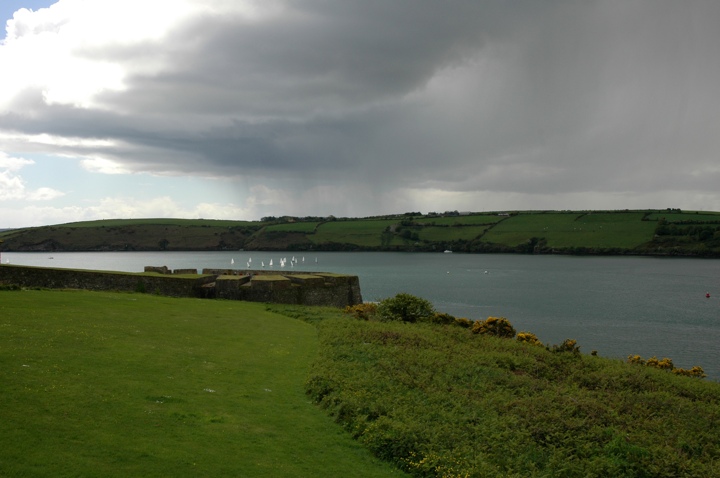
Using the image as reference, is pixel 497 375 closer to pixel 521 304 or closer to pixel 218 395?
pixel 218 395

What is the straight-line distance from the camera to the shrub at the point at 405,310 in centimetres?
3216

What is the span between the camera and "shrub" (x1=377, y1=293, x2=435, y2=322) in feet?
105

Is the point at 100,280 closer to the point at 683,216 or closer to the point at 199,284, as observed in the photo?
the point at 199,284

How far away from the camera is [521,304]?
68.0 metres

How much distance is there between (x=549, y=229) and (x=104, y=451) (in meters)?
189

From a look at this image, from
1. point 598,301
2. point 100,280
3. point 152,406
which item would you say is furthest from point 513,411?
point 598,301

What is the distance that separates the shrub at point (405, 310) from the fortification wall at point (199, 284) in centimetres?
794

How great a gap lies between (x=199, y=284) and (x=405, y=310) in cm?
1411

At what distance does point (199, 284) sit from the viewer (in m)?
37.4

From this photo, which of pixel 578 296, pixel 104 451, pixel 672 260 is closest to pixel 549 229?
pixel 672 260

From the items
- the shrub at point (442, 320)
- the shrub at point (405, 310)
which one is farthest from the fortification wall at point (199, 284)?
the shrub at point (442, 320)

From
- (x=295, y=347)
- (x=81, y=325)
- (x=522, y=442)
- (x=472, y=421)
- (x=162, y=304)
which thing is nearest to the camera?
(x=522, y=442)

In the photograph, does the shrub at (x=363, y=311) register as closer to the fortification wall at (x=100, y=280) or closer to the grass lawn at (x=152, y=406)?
the fortification wall at (x=100, y=280)

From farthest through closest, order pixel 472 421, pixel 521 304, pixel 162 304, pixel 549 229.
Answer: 1. pixel 549 229
2. pixel 521 304
3. pixel 162 304
4. pixel 472 421
